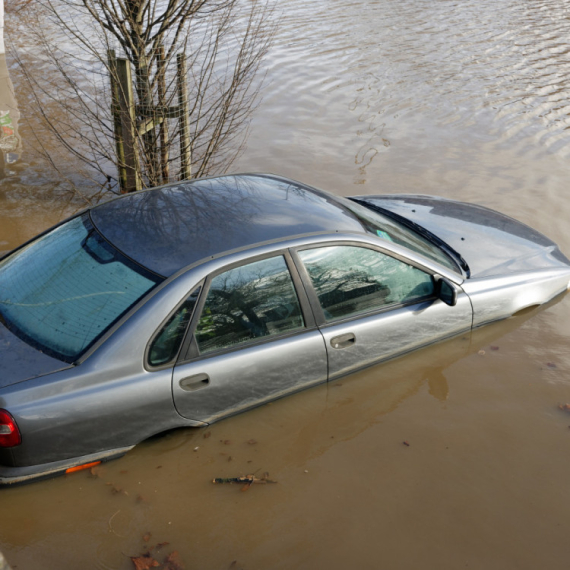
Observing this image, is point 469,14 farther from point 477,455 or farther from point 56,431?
point 56,431

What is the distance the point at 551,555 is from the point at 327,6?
59.6ft

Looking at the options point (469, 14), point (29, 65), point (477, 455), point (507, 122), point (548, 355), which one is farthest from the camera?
point (469, 14)

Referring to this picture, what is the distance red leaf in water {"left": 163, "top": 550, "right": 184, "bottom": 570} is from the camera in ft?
10.8

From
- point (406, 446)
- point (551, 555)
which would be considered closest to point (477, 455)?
point (406, 446)

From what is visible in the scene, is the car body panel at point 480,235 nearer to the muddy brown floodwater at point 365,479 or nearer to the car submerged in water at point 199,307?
the car submerged in water at point 199,307

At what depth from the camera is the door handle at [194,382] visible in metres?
3.66

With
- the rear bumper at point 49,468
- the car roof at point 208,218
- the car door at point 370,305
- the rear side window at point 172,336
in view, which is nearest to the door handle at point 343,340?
the car door at point 370,305

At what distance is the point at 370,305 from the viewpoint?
434 cm

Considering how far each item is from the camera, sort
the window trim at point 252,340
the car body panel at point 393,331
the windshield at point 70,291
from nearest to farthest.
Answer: the windshield at point 70,291
the window trim at point 252,340
the car body panel at point 393,331

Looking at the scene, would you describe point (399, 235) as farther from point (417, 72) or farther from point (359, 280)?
point (417, 72)

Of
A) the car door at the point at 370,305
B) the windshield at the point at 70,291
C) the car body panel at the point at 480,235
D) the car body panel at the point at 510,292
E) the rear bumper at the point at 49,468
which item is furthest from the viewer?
the car body panel at the point at 480,235

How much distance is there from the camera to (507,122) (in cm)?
1059

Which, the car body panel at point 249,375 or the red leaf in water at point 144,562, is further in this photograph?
the car body panel at point 249,375

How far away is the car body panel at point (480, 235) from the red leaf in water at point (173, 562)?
2.86 m
